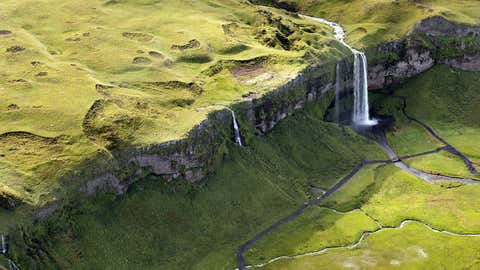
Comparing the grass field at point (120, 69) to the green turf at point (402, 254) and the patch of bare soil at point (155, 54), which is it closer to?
the patch of bare soil at point (155, 54)

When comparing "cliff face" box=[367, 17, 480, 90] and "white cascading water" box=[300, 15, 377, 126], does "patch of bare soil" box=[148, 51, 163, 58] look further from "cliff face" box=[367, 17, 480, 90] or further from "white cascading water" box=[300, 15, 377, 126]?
"cliff face" box=[367, 17, 480, 90]

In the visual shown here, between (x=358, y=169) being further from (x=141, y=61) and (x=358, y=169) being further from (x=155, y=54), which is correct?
(x=141, y=61)

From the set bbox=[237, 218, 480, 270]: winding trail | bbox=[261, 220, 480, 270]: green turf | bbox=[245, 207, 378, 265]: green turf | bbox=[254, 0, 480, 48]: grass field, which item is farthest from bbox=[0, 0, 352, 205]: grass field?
bbox=[261, 220, 480, 270]: green turf

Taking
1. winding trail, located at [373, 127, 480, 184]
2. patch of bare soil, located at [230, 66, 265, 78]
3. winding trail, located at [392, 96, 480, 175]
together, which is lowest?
winding trail, located at [373, 127, 480, 184]

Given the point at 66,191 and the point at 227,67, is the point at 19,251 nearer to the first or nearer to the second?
the point at 66,191

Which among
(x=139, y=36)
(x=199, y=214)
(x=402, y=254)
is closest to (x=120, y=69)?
(x=139, y=36)

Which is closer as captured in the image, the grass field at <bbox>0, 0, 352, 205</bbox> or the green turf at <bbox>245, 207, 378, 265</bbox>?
the grass field at <bbox>0, 0, 352, 205</bbox>

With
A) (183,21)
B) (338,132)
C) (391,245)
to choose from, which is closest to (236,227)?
(391,245)
